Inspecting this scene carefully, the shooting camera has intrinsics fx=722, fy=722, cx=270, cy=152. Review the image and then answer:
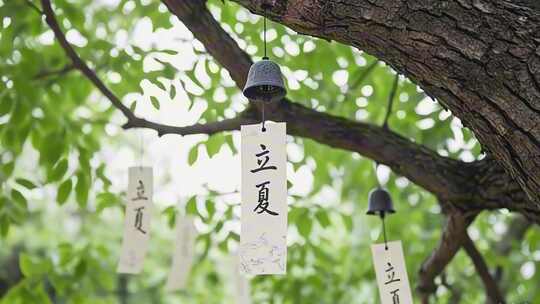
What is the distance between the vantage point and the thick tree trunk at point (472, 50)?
3.08 ft

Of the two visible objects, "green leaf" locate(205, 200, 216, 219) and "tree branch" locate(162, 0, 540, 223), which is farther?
"green leaf" locate(205, 200, 216, 219)

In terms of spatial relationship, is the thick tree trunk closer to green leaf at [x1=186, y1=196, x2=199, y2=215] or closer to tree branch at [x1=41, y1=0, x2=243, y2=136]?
tree branch at [x1=41, y1=0, x2=243, y2=136]

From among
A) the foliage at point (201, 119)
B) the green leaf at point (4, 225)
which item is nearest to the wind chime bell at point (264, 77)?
the foliage at point (201, 119)

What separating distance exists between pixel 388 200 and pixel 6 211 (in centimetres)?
102

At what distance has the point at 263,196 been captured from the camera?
1.12 m

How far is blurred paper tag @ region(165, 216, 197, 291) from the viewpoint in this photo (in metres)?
2.08

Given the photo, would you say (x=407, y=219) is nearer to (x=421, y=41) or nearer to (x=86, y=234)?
(x=421, y=41)

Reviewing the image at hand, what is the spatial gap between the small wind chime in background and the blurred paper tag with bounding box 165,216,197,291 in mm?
982

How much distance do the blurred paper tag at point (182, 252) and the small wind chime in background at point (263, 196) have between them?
982mm

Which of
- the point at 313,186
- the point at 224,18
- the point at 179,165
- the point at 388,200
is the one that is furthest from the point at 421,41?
the point at 179,165

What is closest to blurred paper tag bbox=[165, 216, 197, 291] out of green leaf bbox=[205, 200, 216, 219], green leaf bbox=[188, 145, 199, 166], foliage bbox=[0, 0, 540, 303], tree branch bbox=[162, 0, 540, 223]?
foliage bbox=[0, 0, 540, 303]

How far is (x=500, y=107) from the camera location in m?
0.95

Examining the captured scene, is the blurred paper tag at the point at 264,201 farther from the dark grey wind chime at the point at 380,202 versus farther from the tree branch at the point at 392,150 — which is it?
the dark grey wind chime at the point at 380,202

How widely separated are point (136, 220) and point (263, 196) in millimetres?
737
